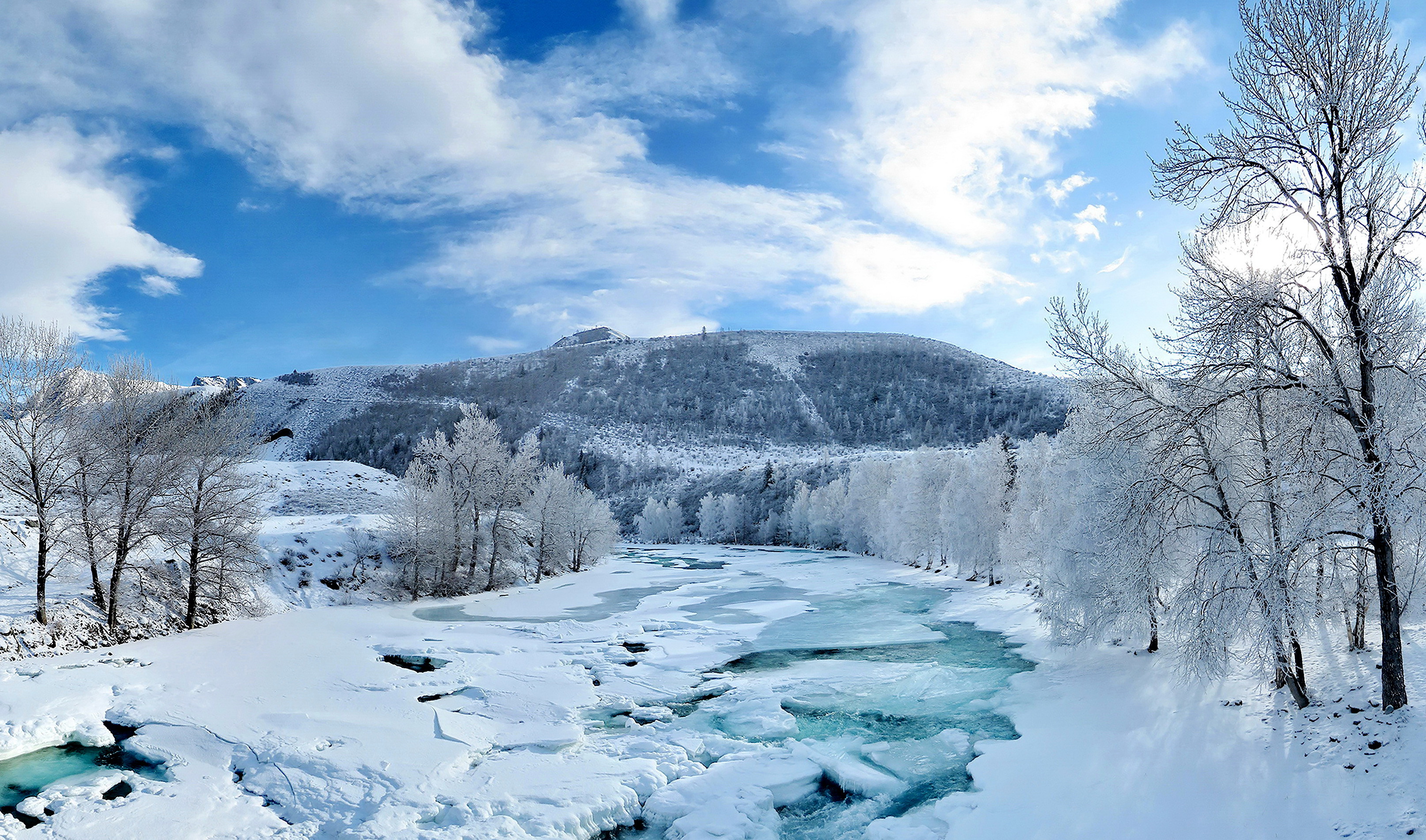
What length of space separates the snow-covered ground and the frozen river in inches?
2.5

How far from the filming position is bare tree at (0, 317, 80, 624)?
723 inches

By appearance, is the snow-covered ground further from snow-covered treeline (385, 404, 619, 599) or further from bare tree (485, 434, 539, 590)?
bare tree (485, 434, 539, 590)

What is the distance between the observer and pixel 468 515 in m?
35.4

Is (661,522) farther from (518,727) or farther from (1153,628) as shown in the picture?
(518,727)

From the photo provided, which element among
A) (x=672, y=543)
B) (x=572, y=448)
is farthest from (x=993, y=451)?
(x=572, y=448)

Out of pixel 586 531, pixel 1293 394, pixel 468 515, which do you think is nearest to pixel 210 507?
pixel 468 515

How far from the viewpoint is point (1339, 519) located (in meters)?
9.32

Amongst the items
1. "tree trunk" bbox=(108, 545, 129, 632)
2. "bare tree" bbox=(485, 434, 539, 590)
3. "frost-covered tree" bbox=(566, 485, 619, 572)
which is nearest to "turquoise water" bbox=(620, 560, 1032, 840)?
"bare tree" bbox=(485, 434, 539, 590)

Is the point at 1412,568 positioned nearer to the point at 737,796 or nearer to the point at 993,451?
the point at 737,796

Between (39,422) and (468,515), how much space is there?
18444 millimetres

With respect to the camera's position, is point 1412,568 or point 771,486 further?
point 771,486

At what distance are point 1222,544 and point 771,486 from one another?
109533 millimetres

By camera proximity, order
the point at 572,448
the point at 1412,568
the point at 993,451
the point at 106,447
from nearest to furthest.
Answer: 1. the point at 1412,568
2. the point at 106,447
3. the point at 993,451
4. the point at 572,448

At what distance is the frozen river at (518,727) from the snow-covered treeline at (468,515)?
27.9ft
